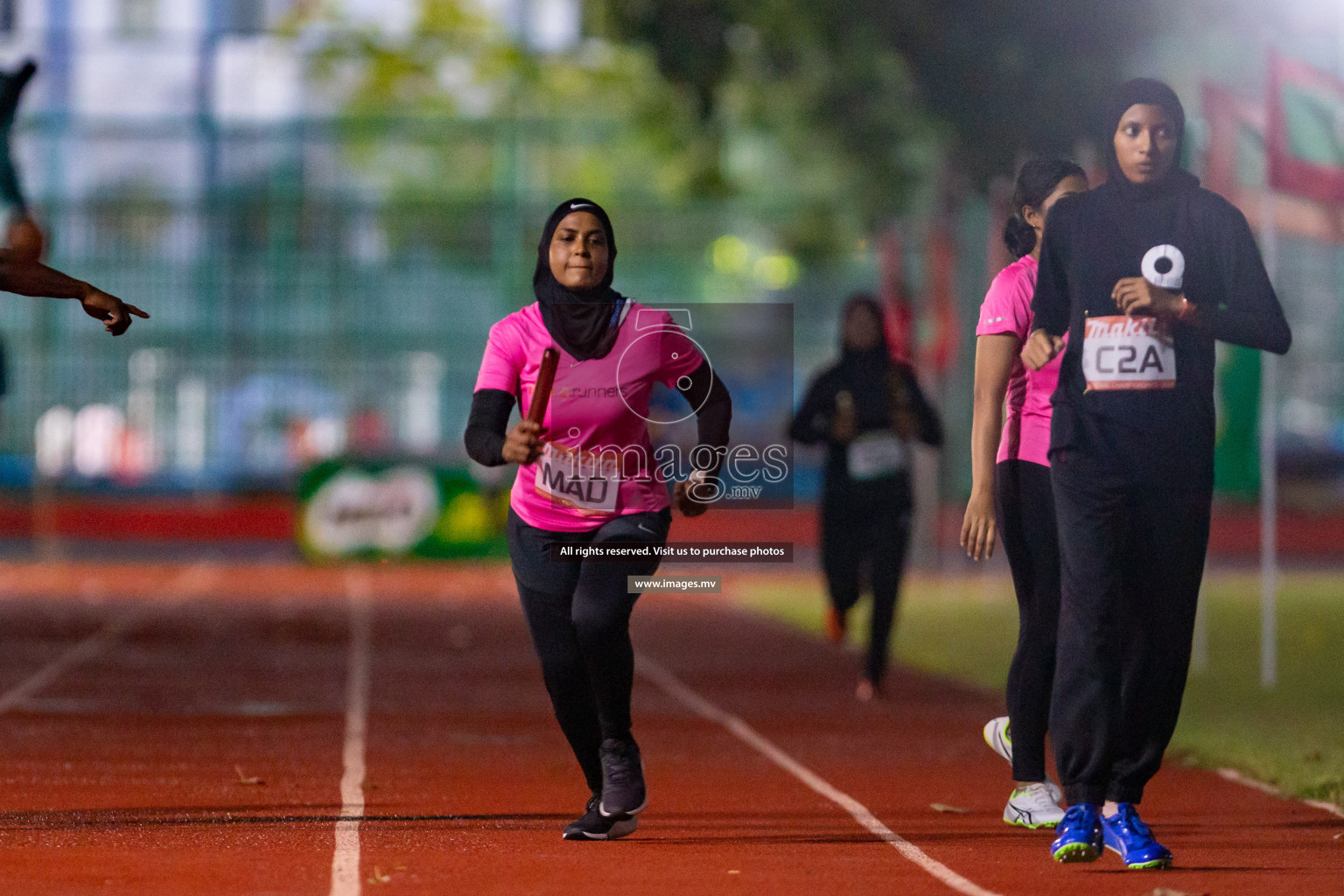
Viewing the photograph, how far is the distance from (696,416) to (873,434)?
18.4ft

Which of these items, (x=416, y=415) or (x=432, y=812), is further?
(x=416, y=415)

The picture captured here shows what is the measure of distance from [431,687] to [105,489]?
2284 centimetres

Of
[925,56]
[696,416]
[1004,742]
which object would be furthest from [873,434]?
[925,56]

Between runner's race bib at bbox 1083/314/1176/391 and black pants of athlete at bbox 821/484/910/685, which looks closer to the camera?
runner's race bib at bbox 1083/314/1176/391

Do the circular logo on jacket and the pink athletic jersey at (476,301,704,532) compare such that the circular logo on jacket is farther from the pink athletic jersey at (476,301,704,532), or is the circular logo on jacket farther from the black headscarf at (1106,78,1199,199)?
the pink athletic jersey at (476,301,704,532)

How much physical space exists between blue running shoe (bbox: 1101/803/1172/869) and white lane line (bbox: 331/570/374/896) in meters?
2.30

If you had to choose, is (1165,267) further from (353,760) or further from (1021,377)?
(353,760)

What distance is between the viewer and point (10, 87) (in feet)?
26.2

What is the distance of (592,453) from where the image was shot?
7566 mm

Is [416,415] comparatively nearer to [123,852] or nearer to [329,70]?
[329,70]

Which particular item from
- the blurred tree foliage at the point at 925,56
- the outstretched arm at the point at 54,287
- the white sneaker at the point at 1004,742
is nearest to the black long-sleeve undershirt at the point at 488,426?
the outstretched arm at the point at 54,287

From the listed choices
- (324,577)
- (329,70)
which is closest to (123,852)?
(324,577)

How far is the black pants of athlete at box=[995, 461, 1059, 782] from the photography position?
25.9 ft

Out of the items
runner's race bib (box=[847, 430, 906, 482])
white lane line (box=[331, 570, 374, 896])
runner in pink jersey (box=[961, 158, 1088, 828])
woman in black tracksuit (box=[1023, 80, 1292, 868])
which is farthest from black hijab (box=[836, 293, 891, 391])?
woman in black tracksuit (box=[1023, 80, 1292, 868])
